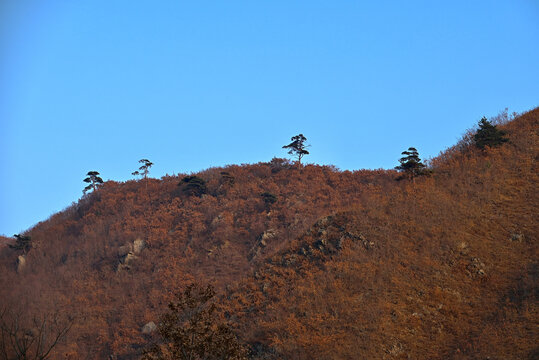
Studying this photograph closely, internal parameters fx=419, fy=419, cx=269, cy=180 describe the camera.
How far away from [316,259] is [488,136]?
22.4m

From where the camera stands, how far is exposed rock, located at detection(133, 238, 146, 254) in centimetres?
4594

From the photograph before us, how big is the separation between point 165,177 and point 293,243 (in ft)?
108

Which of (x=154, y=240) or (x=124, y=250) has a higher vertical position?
(x=154, y=240)

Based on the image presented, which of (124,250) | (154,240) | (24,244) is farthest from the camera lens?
(24,244)

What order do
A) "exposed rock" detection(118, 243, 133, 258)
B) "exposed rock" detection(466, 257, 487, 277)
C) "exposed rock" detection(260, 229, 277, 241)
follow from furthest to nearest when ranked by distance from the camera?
"exposed rock" detection(118, 243, 133, 258) < "exposed rock" detection(260, 229, 277, 241) < "exposed rock" detection(466, 257, 487, 277)

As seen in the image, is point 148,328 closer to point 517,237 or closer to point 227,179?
point 227,179

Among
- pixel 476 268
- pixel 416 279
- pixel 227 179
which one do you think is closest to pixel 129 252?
pixel 227 179

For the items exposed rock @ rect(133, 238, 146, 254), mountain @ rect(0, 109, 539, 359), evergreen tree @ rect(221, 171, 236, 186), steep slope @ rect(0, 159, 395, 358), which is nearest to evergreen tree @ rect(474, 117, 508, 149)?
mountain @ rect(0, 109, 539, 359)

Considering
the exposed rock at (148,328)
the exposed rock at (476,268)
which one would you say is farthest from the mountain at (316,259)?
the exposed rock at (148,328)

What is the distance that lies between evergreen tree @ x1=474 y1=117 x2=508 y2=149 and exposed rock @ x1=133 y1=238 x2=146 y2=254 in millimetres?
36301

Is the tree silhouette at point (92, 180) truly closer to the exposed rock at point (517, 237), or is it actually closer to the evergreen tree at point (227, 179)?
the evergreen tree at point (227, 179)

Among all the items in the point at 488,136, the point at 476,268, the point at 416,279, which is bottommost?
the point at 416,279

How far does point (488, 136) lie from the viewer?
132 feet

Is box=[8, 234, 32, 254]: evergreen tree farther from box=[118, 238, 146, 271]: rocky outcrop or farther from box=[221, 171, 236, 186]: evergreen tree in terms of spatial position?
box=[221, 171, 236, 186]: evergreen tree
